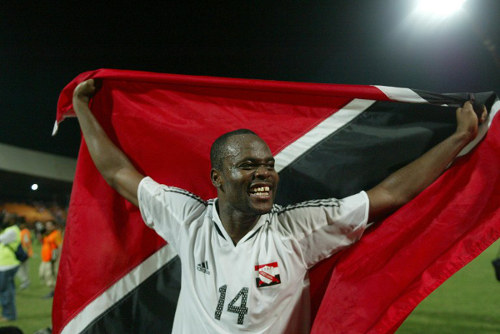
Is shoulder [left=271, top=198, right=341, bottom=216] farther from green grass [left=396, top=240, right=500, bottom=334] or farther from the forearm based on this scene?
green grass [left=396, top=240, right=500, bottom=334]

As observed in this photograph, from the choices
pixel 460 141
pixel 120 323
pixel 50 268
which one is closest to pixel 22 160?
pixel 50 268

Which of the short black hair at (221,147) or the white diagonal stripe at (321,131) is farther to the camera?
the white diagonal stripe at (321,131)

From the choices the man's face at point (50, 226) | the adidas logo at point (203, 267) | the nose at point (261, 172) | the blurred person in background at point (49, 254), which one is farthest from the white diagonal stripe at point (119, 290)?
the man's face at point (50, 226)

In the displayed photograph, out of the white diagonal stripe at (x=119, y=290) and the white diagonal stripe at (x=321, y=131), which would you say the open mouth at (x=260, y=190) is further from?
the white diagonal stripe at (x=119, y=290)

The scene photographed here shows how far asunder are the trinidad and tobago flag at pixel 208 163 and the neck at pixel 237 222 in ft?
1.72

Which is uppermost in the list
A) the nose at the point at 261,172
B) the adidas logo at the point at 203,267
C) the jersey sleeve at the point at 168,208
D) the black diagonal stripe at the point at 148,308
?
the nose at the point at 261,172

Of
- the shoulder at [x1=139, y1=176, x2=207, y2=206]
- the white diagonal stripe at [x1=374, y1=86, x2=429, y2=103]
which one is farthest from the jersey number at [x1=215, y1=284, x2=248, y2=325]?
the white diagonal stripe at [x1=374, y1=86, x2=429, y2=103]

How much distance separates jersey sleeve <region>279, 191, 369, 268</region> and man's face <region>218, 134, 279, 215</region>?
0.27m

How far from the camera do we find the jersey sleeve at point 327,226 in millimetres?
2514

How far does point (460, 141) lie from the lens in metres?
2.64

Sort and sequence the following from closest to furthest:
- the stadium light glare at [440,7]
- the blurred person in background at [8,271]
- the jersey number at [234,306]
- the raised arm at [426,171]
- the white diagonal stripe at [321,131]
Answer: the jersey number at [234,306]
the raised arm at [426,171]
the white diagonal stripe at [321,131]
the blurred person in background at [8,271]
the stadium light glare at [440,7]

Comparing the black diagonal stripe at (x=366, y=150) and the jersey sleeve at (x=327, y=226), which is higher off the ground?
the black diagonal stripe at (x=366, y=150)

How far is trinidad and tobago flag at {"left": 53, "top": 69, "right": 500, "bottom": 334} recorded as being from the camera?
2705mm

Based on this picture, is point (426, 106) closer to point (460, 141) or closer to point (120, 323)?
point (460, 141)
